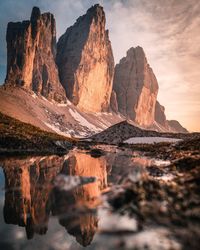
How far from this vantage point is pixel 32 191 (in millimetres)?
11547

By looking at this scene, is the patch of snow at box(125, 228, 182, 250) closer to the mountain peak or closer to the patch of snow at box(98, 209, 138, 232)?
the patch of snow at box(98, 209, 138, 232)

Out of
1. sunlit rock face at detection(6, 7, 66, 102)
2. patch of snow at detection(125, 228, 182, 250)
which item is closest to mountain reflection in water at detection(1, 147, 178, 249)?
patch of snow at detection(125, 228, 182, 250)

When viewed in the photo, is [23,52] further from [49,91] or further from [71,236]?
[71,236]

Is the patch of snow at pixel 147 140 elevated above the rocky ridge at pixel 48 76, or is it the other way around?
the rocky ridge at pixel 48 76

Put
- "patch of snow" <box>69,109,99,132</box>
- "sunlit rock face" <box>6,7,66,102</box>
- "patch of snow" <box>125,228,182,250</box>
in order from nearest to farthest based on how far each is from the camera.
Result: "patch of snow" <box>125,228,182,250</box> < "sunlit rock face" <box>6,7,66,102</box> < "patch of snow" <box>69,109,99,132</box>

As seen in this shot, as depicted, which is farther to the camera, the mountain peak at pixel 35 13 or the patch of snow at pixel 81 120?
the patch of snow at pixel 81 120

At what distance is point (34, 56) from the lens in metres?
154

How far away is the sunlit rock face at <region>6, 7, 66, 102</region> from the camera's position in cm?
14338

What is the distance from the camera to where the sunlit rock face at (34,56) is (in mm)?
143375

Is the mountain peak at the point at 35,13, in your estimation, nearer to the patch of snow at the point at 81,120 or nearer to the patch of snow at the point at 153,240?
the patch of snow at the point at 81,120

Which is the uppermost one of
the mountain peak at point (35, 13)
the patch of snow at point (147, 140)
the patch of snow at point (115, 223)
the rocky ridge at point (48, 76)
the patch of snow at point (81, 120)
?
the mountain peak at point (35, 13)

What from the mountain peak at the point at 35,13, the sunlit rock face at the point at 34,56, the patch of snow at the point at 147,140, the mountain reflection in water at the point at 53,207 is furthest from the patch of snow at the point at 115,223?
the mountain peak at the point at 35,13

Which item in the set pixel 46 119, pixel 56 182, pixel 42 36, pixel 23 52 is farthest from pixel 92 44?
pixel 56 182

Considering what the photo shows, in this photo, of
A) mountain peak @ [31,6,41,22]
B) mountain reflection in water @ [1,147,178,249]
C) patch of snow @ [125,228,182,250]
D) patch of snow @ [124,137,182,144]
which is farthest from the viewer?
mountain peak @ [31,6,41,22]
